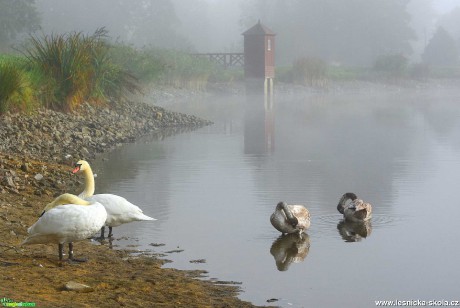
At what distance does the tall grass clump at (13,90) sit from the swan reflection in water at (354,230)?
12092 millimetres

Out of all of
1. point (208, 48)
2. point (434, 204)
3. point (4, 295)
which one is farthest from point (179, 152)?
point (208, 48)

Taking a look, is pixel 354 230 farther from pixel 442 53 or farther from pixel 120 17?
pixel 442 53

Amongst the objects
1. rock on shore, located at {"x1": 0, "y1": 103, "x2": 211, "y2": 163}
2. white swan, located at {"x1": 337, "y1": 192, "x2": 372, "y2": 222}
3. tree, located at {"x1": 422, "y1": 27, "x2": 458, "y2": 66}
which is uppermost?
tree, located at {"x1": 422, "y1": 27, "x2": 458, "y2": 66}

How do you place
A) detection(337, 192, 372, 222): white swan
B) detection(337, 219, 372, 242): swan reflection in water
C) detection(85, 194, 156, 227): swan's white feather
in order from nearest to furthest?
detection(85, 194, 156, 227): swan's white feather → detection(337, 219, 372, 242): swan reflection in water → detection(337, 192, 372, 222): white swan

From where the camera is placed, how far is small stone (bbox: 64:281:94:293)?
941 cm

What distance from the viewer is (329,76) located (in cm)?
8300

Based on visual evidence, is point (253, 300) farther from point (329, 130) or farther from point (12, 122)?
point (329, 130)

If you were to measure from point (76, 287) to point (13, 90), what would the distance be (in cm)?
1605

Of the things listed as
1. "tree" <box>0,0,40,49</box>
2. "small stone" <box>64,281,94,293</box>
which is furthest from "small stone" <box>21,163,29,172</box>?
"tree" <box>0,0,40,49</box>

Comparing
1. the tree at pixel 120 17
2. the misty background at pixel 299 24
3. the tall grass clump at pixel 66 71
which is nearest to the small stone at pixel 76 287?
the tall grass clump at pixel 66 71

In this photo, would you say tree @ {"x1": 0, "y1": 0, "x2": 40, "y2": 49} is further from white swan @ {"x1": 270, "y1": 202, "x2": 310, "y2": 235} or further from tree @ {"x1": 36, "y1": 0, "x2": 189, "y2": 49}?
white swan @ {"x1": 270, "y1": 202, "x2": 310, "y2": 235}

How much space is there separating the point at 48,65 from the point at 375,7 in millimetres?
86967

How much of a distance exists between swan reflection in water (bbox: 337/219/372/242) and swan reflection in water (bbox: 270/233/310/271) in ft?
2.22

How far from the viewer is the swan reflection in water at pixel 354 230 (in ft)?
46.3
